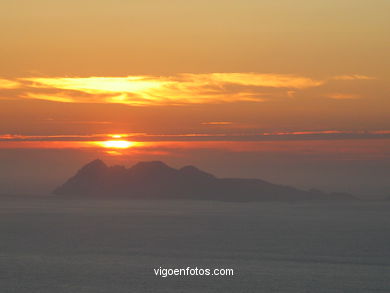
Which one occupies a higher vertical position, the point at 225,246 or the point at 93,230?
the point at 93,230

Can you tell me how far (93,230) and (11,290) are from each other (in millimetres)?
60833

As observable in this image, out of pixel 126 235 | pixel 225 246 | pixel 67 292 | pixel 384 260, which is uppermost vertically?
pixel 126 235

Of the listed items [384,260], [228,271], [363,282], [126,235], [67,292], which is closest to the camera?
[67,292]

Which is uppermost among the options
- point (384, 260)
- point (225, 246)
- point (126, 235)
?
point (126, 235)

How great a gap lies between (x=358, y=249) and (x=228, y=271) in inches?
1134

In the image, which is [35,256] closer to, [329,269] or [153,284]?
[153,284]

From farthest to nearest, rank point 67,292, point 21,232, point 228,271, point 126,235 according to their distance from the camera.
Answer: point 21,232, point 126,235, point 228,271, point 67,292

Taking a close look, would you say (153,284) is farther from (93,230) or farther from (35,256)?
(93,230)

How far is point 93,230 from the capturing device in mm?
113625

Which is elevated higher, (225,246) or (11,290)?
(225,246)

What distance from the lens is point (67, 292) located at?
5172 cm

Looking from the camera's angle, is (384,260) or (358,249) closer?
(384,260)

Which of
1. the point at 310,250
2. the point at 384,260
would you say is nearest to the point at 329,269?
the point at 384,260

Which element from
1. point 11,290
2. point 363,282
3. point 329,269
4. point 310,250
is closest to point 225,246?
point 310,250
